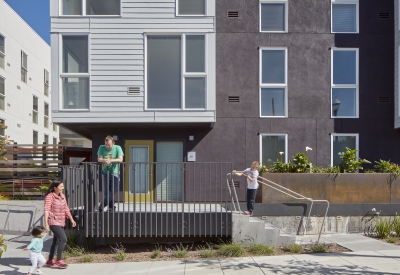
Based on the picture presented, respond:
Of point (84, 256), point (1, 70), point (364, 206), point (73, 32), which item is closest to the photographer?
point (84, 256)

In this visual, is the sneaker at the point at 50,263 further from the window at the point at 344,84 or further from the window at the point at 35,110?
the window at the point at 35,110

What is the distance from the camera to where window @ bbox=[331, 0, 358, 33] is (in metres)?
12.3

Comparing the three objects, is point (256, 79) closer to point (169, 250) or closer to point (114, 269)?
point (169, 250)

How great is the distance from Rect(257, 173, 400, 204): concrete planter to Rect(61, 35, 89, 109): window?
5.56m

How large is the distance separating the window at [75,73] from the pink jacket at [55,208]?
4.10 meters

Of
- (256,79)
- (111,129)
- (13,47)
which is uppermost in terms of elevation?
(13,47)

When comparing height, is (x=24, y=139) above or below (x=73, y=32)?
below

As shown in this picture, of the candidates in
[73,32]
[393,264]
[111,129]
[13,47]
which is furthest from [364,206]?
[13,47]

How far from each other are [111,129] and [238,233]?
18.1ft

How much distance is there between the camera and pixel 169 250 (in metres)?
8.36

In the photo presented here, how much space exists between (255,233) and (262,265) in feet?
4.46

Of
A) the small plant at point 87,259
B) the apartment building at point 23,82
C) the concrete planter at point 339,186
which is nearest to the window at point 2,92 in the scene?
the apartment building at point 23,82

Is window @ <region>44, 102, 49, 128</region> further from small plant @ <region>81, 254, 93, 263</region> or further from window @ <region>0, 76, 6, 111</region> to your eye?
small plant @ <region>81, 254, 93, 263</region>

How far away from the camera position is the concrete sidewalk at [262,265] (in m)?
6.78
